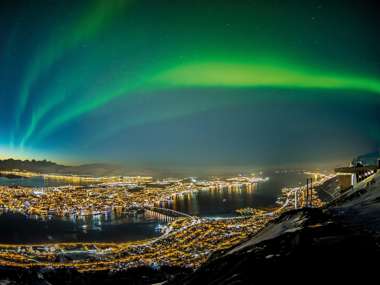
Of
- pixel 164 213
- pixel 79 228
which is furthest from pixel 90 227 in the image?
pixel 164 213

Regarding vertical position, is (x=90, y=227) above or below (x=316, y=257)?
below

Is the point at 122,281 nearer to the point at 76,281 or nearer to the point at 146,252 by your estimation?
the point at 76,281

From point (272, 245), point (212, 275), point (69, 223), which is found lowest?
point (69, 223)

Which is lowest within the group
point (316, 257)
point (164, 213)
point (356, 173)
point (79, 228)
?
point (79, 228)

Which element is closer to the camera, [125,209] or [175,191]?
[125,209]

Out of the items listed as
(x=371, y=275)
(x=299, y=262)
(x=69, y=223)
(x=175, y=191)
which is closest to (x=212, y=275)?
(x=299, y=262)

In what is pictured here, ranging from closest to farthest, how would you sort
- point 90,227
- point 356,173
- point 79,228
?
point 356,173, point 79,228, point 90,227

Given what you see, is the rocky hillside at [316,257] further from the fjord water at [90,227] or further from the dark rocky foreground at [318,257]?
the fjord water at [90,227]

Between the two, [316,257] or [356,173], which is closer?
[316,257]

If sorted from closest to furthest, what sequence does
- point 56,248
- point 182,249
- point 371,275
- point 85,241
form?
point 371,275, point 182,249, point 56,248, point 85,241

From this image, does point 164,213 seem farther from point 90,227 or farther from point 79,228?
point 79,228
